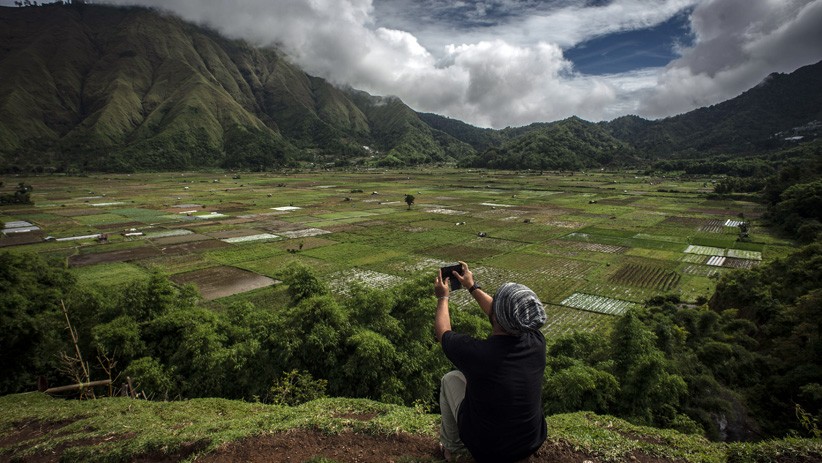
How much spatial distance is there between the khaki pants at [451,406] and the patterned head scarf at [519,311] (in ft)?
4.96

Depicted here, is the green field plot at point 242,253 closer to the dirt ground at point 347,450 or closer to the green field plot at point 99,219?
the green field plot at point 99,219

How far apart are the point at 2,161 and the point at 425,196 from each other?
19556 centimetres

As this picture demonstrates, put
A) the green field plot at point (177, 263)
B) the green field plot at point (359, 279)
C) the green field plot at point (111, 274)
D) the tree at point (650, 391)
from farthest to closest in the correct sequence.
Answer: the green field plot at point (177, 263) < the green field plot at point (359, 279) < the green field plot at point (111, 274) < the tree at point (650, 391)

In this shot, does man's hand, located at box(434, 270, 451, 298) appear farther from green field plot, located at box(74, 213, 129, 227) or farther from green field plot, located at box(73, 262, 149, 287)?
green field plot, located at box(74, 213, 129, 227)

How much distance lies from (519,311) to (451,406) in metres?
2.21

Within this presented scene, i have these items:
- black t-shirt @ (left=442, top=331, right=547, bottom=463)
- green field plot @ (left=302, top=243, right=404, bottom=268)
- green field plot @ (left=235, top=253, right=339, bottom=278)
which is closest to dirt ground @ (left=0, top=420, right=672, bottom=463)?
black t-shirt @ (left=442, top=331, right=547, bottom=463)

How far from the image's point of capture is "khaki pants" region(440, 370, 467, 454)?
5359 mm

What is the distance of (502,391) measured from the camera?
4262mm

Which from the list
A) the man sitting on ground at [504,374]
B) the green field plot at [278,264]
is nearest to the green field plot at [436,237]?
the green field plot at [278,264]

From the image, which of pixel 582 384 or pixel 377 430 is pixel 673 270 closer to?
pixel 582 384

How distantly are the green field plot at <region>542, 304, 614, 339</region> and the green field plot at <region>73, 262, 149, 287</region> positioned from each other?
41682mm

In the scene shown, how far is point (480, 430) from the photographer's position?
462 cm

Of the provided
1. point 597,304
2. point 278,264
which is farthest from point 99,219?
point 597,304

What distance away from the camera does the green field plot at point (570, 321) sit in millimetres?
31795
